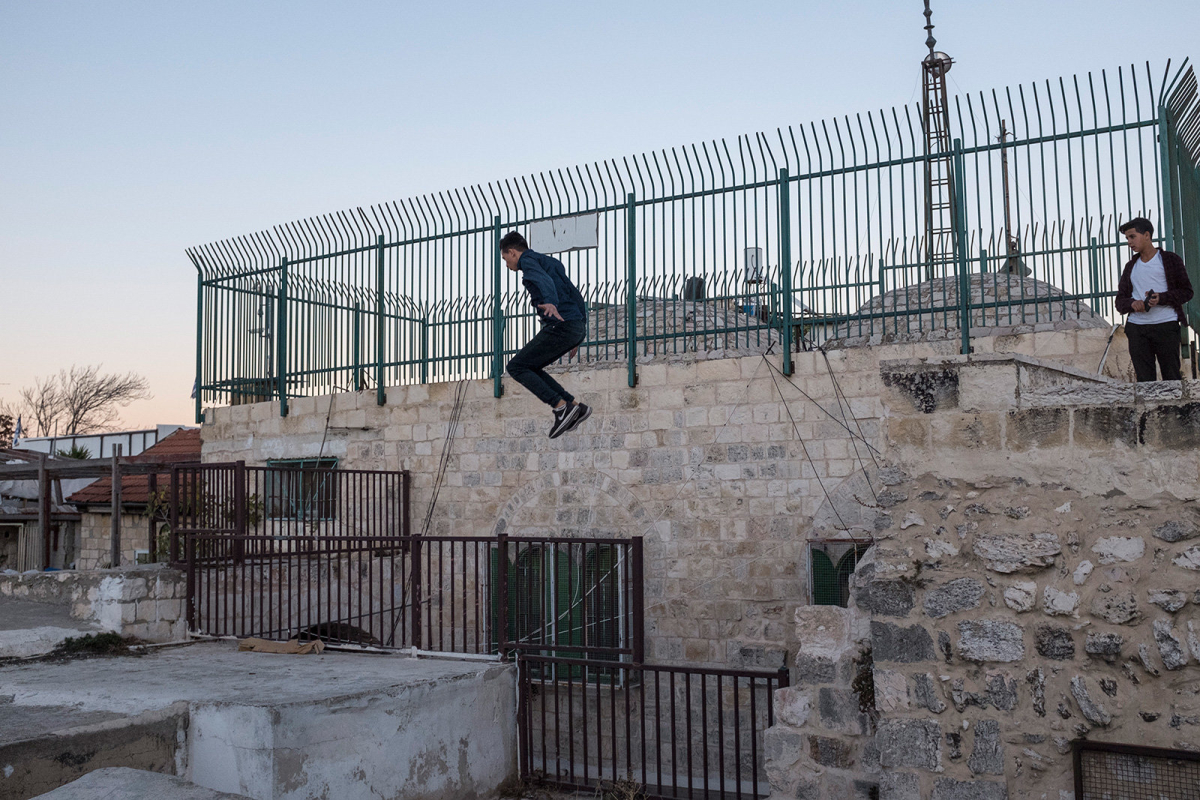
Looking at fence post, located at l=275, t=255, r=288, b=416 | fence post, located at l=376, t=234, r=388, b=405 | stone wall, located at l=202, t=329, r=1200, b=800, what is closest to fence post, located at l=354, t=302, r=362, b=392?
fence post, located at l=376, t=234, r=388, b=405

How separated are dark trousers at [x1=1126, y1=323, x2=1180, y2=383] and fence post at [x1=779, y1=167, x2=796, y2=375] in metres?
3.32

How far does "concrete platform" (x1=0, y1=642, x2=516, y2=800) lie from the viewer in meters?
5.58

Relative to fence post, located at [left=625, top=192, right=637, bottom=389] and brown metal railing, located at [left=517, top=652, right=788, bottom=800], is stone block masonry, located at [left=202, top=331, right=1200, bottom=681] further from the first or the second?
brown metal railing, located at [left=517, top=652, right=788, bottom=800]

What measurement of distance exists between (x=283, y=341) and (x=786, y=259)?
686cm

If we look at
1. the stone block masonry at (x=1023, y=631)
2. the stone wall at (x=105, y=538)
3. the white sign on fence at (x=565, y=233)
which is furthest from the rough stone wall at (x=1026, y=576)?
the stone wall at (x=105, y=538)

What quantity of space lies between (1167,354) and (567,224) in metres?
6.23

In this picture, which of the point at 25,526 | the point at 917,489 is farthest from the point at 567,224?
the point at 25,526

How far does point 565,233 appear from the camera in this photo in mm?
10727

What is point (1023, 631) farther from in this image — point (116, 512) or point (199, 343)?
point (199, 343)

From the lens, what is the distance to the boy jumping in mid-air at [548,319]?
22.7 ft

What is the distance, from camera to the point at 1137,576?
4258mm

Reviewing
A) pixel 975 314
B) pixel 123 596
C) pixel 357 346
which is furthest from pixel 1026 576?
pixel 357 346

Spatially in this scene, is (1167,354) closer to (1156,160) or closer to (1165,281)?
(1165,281)

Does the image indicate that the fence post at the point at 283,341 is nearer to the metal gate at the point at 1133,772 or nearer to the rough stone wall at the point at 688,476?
the rough stone wall at the point at 688,476
